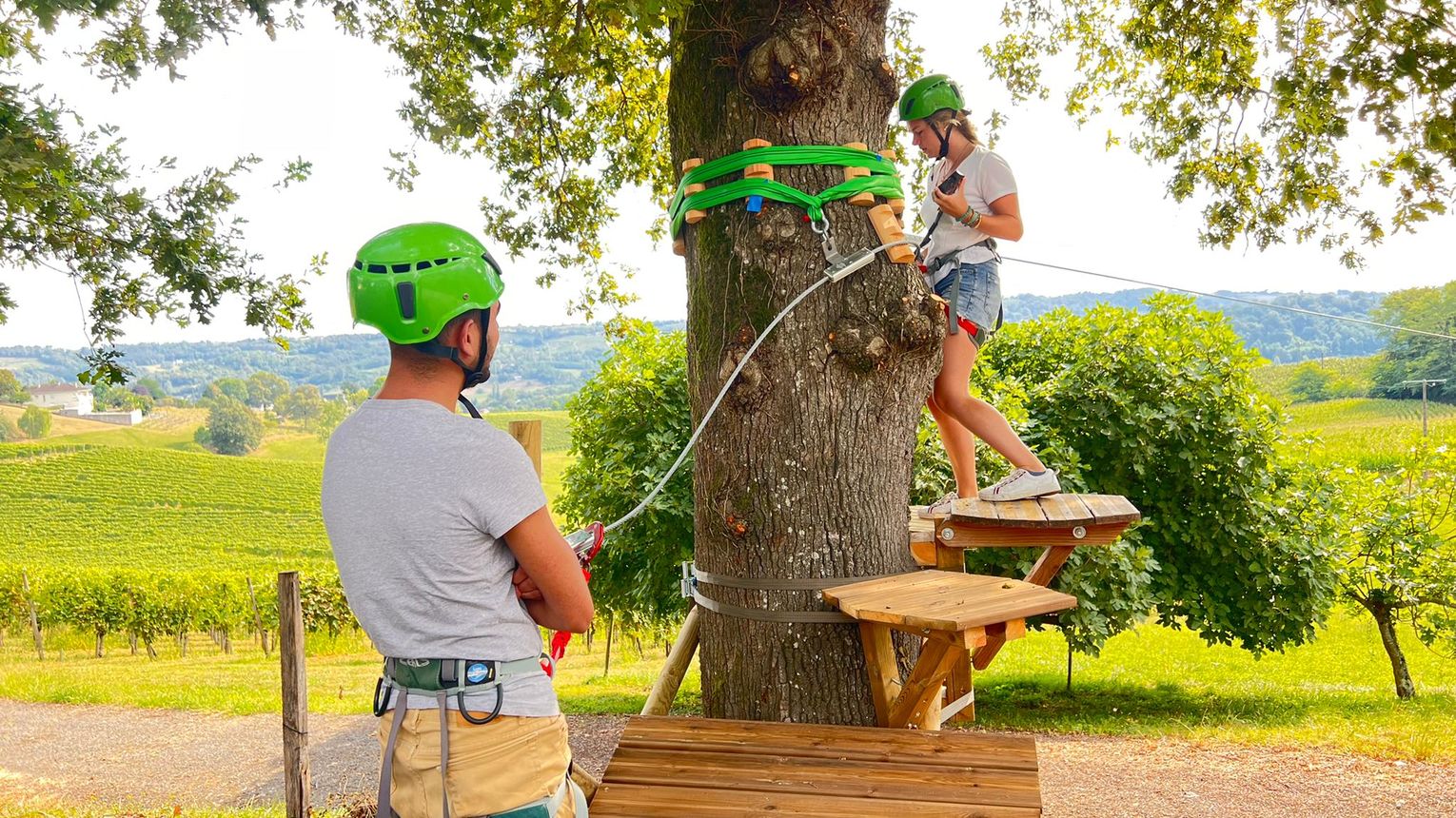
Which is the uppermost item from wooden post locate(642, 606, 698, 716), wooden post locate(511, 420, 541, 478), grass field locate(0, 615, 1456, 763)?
wooden post locate(511, 420, 541, 478)

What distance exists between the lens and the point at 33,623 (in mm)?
24844

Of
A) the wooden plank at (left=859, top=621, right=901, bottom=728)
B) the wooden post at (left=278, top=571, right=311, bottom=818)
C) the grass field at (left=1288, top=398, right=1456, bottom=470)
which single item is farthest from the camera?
the grass field at (left=1288, top=398, right=1456, bottom=470)

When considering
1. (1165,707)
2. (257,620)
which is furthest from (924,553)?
(257,620)

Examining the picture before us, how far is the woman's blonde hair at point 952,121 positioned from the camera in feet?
11.3

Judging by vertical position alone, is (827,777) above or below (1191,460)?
below

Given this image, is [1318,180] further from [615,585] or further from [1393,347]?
[1393,347]

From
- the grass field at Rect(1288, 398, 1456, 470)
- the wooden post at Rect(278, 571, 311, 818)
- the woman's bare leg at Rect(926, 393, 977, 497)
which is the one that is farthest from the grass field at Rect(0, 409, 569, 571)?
the woman's bare leg at Rect(926, 393, 977, 497)

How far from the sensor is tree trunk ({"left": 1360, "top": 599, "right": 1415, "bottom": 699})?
9.91m

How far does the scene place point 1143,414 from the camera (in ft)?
27.9

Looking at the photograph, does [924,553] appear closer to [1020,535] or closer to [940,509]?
[940,509]

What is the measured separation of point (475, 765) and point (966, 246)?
240 centimetres

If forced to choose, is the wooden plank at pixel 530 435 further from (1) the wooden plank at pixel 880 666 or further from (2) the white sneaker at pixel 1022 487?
(2) the white sneaker at pixel 1022 487

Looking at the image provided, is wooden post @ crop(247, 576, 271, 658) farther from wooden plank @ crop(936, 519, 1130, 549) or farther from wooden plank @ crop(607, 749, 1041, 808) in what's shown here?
wooden plank @ crop(607, 749, 1041, 808)

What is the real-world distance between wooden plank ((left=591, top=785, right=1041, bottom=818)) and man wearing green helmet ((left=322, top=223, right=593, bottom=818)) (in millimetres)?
565
